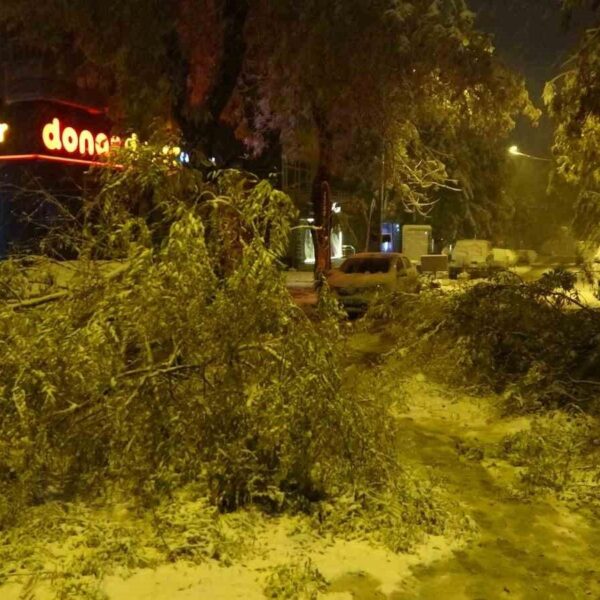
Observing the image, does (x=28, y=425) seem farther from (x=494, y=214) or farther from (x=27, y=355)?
(x=494, y=214)

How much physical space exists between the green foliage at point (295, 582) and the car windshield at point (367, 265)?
45.0ft

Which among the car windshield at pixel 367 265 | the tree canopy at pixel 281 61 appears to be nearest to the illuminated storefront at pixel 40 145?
the tree canopy at pixel 281 61

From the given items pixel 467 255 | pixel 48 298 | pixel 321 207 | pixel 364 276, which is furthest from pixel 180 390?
pixel 467 255

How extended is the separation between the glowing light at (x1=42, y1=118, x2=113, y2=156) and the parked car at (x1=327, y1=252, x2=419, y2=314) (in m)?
7.00

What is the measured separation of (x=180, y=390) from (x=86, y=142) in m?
16.8

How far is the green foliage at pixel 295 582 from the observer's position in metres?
4.13

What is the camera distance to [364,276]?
17438 mm

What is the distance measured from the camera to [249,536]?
15.9ft

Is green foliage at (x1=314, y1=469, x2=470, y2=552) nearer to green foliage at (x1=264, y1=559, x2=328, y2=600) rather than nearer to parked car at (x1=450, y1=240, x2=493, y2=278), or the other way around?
green foliage at (x1=264, y1=559, x2=328, y2=600)

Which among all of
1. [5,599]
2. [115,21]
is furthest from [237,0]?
[5,599]

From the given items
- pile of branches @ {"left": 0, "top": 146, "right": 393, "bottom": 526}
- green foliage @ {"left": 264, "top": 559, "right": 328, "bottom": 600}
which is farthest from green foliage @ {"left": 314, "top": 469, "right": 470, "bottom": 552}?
green foliage @ {"left": 264, "top": 559, "right": 328, "bottom": 600}

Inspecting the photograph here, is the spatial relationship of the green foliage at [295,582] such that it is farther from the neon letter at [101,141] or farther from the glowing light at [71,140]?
the neon letter at [101,141]

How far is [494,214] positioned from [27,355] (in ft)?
136

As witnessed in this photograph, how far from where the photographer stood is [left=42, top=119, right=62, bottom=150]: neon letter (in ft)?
64.8
